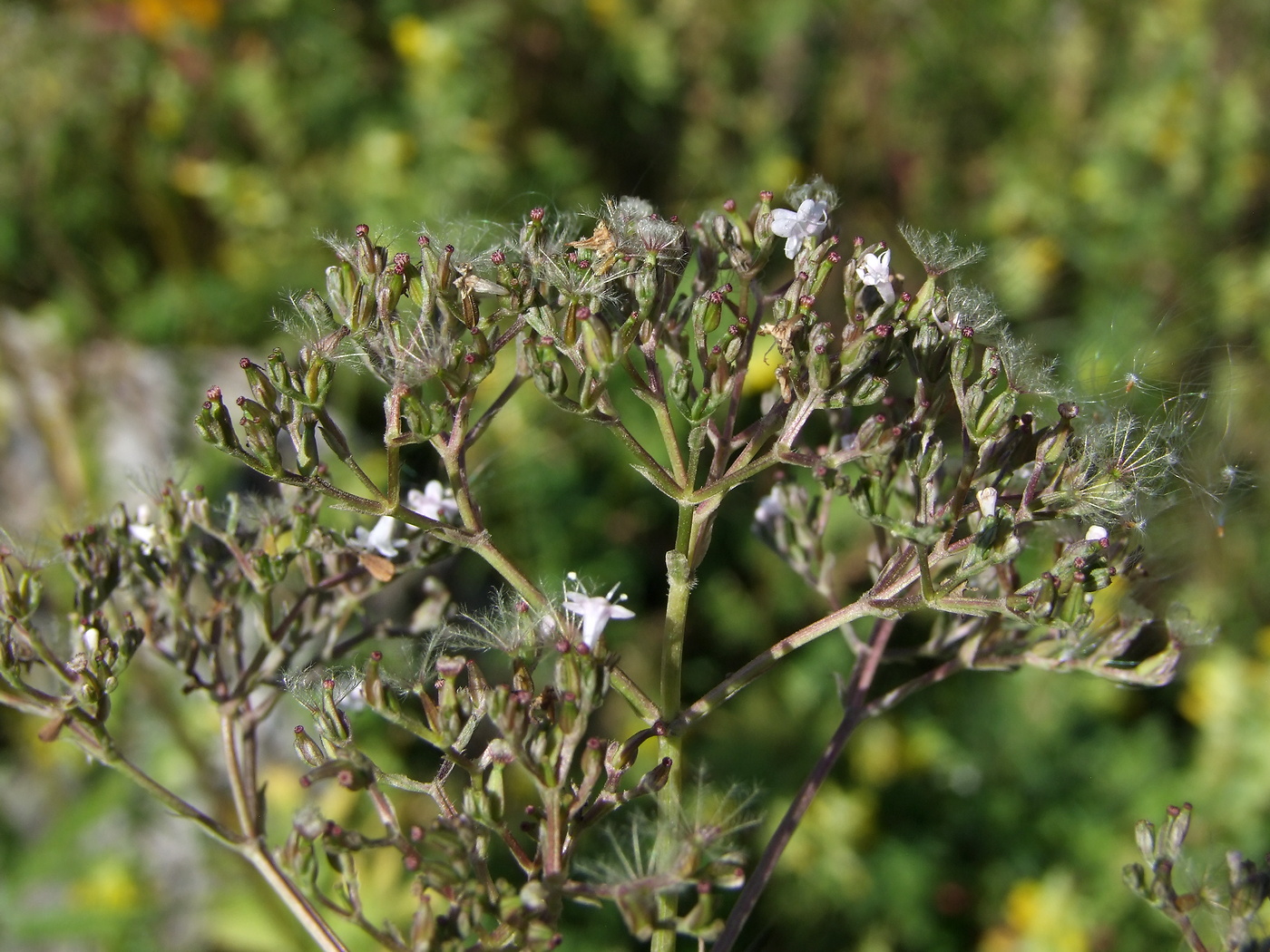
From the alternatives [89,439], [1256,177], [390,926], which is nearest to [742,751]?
[390,926]

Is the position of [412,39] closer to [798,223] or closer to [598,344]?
[798,223]

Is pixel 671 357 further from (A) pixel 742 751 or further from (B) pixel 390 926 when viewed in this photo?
(A) pixel 742 751

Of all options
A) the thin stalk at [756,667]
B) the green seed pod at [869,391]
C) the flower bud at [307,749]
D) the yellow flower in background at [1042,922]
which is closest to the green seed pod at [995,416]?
the green seed pod at [869,391]

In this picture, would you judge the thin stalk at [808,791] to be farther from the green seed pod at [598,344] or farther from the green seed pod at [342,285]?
the green seed pod at [342,285]

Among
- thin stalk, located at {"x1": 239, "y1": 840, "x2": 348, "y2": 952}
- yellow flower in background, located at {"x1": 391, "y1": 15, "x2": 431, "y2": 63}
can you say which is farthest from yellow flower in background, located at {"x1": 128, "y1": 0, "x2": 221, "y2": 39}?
thin stalk, located at {"x1": 239, "y1": 840, "x2": 348, "y2": 952}

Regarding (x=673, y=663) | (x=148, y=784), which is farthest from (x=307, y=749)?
(x=673, y=663)

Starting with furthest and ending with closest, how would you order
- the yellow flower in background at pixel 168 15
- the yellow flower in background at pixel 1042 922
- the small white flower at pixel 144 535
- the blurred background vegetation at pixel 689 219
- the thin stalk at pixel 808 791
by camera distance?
the yellow flower in background at pixel 168 15, the blurred background vegetation at pixel 689 219, the yellow flower in background at pixel 1042 922, the small white flower at pixel 144 535, the thin stalk at pixel 808 791

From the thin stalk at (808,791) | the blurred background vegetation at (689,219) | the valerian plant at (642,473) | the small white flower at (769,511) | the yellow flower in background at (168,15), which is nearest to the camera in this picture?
the valerian plant at (642,473)

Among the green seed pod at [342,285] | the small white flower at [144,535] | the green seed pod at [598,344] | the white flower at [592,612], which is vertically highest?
the green seed pod at [342,285]

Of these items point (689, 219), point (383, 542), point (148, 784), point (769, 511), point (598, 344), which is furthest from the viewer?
point (689, 219)
